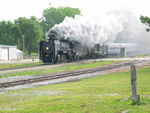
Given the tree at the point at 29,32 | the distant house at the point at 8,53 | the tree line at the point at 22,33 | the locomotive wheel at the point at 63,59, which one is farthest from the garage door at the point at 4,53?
the locomotive wheel at the point at 63,59

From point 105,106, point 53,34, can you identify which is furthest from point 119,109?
point 53,34

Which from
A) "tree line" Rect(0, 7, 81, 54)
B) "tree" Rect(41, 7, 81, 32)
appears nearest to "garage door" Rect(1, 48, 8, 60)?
"tree line" Rect(0, 7, 81, 54)

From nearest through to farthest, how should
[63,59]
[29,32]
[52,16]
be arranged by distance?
[63,59], [29,32], [52,16]

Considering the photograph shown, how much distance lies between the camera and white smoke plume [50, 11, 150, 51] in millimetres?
47406

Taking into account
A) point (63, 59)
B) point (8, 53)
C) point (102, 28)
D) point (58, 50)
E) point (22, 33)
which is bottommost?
point (63, 59)

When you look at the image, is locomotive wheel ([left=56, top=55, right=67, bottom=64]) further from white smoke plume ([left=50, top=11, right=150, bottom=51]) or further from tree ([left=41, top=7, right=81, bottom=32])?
tree ([left=41, top=7, right=81, bottom=32])

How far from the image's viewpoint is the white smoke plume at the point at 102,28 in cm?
4741

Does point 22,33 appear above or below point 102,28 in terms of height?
above

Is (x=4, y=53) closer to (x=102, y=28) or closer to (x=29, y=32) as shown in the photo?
(x=29, y=32)

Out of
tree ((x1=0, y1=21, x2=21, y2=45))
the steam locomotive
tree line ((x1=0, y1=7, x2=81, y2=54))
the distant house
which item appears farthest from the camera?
tree ((x1=0, y1=21, x2=21, y2=45))

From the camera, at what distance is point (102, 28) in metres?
51.0

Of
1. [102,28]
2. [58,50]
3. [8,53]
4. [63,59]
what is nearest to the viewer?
[58,50]

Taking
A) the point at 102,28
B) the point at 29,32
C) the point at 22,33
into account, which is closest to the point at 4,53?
the point at 29,32

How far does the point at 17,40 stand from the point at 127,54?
149ft
